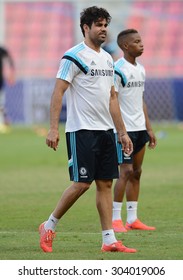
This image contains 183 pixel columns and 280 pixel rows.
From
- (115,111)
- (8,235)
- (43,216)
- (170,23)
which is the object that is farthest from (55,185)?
A: (170,23)

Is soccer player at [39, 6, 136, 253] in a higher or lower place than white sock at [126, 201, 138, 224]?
higher

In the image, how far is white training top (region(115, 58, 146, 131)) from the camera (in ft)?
39.2

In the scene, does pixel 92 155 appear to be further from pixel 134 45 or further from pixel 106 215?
pixel 134 45

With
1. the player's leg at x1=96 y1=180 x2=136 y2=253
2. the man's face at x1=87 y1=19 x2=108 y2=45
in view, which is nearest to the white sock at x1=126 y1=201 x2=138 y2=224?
the player's leg at x1=96 y1=180 x2=136 y2=253

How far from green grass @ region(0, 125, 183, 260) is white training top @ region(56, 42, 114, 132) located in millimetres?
1214

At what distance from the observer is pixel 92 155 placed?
9664mm

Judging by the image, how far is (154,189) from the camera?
16219 millimetres

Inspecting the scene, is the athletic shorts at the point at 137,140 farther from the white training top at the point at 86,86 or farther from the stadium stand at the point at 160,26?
the stadium stand at the point at 160,26

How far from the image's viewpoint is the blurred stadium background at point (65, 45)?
36156mm

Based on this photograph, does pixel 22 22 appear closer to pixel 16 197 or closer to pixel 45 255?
pixel 16 197

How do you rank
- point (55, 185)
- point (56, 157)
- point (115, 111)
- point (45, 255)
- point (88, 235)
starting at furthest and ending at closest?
point (56, 157)
point (55, 185)
point (88, 235)
point (115, 111)
point (45, 255)

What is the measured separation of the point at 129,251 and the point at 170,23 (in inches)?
1372

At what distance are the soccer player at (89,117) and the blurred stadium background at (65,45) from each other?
2514 centimetres

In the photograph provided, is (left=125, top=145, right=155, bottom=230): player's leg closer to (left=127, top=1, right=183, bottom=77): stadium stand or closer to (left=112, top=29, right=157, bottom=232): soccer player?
(left=112, top=29, right=157, bottom=232): soccer player
